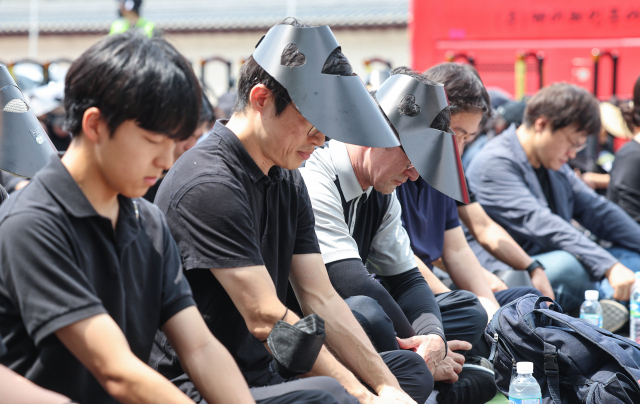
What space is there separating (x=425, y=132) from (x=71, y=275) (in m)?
1.48

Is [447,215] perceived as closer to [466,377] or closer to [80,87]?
[466,377]

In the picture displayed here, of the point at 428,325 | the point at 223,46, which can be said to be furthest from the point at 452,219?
the point at 223,46

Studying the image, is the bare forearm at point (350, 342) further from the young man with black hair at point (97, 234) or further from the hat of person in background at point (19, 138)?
the hat of person in background at point (19, 138)

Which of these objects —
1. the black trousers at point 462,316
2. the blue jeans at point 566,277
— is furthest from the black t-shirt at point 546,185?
the black trousers at point 462,316

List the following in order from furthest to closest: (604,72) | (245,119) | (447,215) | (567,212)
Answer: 1. (604,72)
2. (567,212)
3. (447,215)
4. (245,119)

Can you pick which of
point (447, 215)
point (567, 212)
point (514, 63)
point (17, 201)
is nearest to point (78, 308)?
point (17, 201)

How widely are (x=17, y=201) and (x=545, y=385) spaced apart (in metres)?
1.91

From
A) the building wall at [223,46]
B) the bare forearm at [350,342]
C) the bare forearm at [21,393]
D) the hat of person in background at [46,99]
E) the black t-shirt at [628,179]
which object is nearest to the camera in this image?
the bare forearm at [21,393]

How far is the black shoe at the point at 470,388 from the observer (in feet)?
8.42

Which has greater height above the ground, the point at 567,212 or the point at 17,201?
the point at 17,201

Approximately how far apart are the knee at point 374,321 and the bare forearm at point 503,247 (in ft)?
5.31

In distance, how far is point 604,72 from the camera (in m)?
7.01

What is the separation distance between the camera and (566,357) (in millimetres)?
2391

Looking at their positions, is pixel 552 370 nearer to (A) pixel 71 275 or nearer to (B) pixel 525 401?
(B) pixel 525 401
